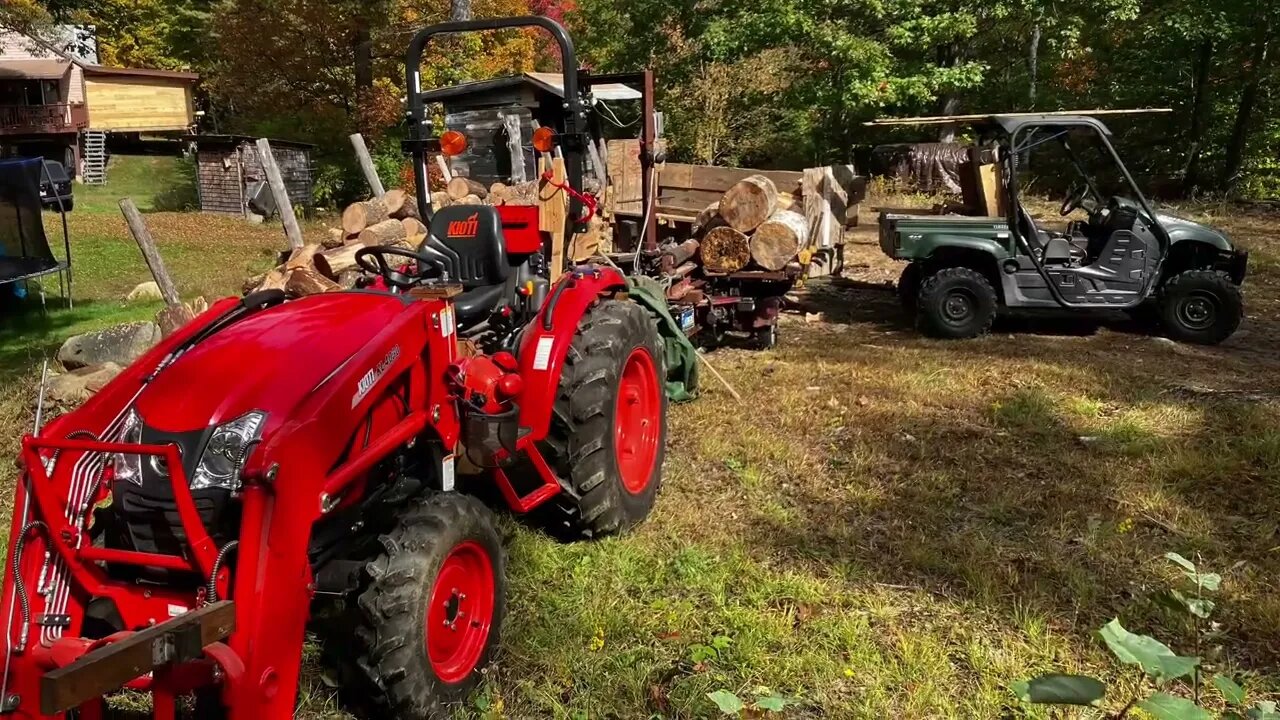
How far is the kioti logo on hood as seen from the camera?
12.2ft

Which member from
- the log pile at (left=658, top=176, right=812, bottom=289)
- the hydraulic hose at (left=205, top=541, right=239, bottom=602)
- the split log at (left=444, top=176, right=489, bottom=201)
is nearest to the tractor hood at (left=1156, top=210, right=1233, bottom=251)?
the log pile at (left=658, top=176, right=812, bottom=289)

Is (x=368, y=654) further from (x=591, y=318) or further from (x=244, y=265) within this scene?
(x=244, y=265)

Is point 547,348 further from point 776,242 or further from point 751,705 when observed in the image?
point 776,242

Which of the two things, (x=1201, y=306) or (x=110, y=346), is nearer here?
(x=110, y=346)

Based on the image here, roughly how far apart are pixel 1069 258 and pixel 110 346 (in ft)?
23.9

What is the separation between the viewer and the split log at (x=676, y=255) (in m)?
6.72

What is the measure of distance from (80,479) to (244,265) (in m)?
10.7

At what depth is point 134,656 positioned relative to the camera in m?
1.78

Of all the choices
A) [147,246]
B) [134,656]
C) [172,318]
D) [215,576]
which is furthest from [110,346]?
[134,656]

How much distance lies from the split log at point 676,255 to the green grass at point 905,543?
35.1 inches

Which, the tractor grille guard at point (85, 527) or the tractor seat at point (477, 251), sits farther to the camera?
the tractor seat at point (477, 251)

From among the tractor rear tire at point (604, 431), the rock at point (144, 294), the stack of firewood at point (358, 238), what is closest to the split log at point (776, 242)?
the stack of firewood at point (358, 238)

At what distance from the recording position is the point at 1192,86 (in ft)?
57.8

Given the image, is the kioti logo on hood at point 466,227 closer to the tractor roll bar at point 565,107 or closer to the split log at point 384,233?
the tractor roll bar at point 565,107
